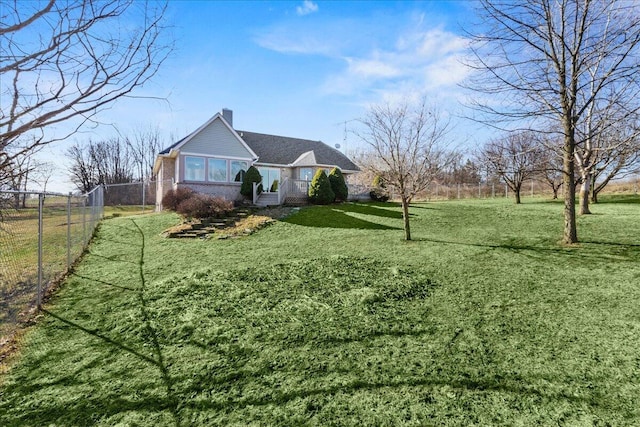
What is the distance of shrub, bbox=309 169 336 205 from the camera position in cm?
1831

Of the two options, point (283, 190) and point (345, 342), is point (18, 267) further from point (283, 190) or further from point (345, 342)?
point (283, 190)

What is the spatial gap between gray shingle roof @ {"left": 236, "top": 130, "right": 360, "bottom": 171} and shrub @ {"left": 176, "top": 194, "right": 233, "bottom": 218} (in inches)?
310

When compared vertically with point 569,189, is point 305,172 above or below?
above

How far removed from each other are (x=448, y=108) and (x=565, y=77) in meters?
2.80

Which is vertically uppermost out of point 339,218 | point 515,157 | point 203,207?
point 515,157

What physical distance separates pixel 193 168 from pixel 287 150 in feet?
28.1

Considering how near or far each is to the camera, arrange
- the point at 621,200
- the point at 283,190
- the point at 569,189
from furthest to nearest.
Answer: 1. the point at 621,200
2. the point at 283,190
3. the point at 569,189

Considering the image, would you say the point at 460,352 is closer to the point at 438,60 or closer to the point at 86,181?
the point at 438,60

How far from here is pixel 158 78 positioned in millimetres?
3418

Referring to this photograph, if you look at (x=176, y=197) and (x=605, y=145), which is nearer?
(x=605, y=145)

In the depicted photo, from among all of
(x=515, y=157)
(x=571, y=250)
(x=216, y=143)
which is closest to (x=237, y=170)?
(x=216, y=143)

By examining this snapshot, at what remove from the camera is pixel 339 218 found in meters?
13.8

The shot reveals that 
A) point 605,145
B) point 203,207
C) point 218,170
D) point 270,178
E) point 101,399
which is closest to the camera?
point 101,399

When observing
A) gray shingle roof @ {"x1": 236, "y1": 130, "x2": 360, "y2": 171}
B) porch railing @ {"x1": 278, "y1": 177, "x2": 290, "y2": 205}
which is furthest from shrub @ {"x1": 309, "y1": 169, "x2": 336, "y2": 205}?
gray shingle roof @ {"x1": 236, "y1": 130, "x2": 360, "y2": 171}
